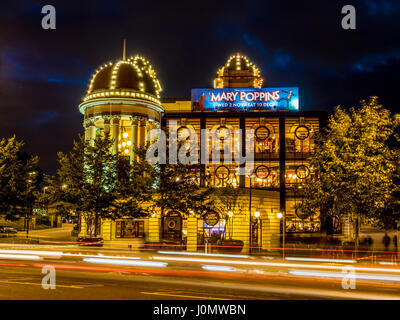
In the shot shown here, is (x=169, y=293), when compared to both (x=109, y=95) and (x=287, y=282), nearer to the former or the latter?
(x=287, y=282)

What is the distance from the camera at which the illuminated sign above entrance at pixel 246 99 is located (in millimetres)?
59531

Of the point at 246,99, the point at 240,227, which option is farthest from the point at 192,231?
the point at 246,99

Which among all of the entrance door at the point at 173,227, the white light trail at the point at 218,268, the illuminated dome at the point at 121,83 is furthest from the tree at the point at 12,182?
the white light trail at the point at 218,268

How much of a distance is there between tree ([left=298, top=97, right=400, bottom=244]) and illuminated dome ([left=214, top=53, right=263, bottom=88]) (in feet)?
137

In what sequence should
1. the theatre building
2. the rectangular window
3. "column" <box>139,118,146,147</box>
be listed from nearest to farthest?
the rectangular window
the theatre building
"column" <box>139,118,146,147</box>

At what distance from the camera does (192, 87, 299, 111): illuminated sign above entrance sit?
59.5 meters

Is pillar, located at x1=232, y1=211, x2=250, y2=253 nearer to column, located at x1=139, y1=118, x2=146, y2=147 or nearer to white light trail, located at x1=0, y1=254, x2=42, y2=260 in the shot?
column, located at x1=139, y1=118, x2=146, y2=147

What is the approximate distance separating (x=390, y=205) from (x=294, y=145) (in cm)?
2593

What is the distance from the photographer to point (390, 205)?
Result: 103 ft

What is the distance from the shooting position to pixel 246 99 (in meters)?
59.9

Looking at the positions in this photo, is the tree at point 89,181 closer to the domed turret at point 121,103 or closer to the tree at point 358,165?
the domed turret at point 121,103

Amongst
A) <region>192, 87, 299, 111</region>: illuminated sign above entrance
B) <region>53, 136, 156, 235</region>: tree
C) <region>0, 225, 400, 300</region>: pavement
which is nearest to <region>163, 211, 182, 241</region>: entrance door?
<region>53, 136, 156, 235</region>: tree

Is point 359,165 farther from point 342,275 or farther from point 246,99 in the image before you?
point 246,99
